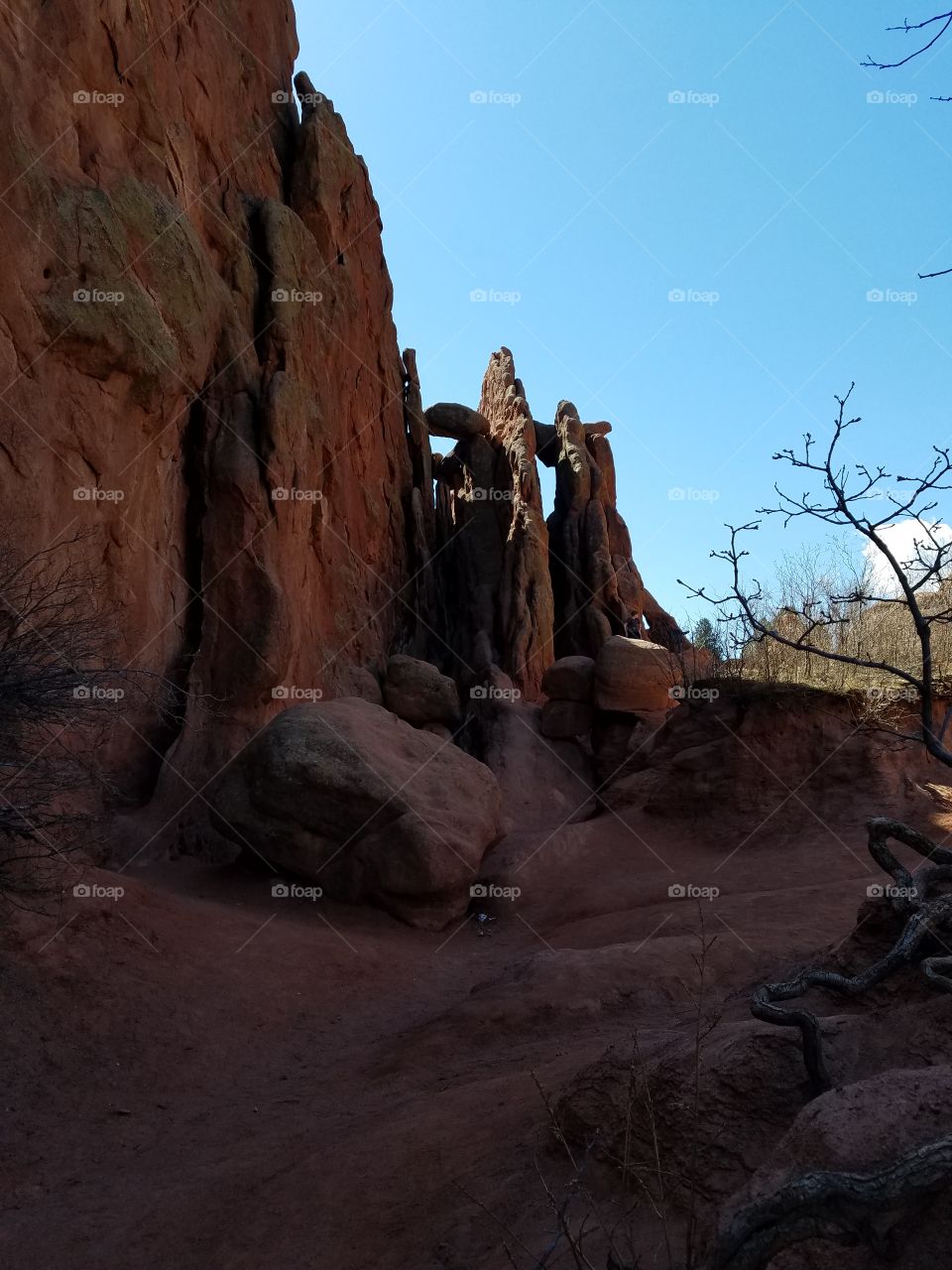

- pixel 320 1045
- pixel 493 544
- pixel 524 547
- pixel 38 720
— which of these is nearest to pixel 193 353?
pixel 38 720

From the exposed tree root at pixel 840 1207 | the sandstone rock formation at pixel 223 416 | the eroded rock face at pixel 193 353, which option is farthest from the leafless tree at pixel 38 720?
the exposed tree root at pixel 840 1207

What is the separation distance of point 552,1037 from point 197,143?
643 inches

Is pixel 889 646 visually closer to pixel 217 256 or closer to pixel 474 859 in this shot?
pixel 474 859

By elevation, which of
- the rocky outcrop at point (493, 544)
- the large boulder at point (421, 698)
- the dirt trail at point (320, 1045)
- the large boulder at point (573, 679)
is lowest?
the dirt trail at point (320, 1045)

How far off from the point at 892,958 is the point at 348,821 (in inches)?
334

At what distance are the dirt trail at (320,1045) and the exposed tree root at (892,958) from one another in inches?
46.8

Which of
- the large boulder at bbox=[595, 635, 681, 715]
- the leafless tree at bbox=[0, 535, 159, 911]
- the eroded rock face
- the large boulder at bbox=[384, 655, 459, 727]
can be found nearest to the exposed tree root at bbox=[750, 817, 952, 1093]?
the leafless tree at bbox=[0, 535, 159, 911]

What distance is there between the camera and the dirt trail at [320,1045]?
441 cm

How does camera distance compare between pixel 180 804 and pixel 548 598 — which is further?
pixel 548 598

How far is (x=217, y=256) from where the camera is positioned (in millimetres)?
17000

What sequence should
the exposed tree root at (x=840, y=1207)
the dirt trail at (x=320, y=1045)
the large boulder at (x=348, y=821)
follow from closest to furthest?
the exposed tree root at (x=840, y=1207)
the dirt trail at (x=320, y=1045)
the large boulder at (x=348, y=821)

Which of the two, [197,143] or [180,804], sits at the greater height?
[197,143]

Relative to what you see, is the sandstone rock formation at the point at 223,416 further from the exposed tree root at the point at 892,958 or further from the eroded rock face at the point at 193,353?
the exposed tree root at the point at 892,958

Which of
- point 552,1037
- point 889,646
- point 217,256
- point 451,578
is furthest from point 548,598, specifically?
point 552,1037
